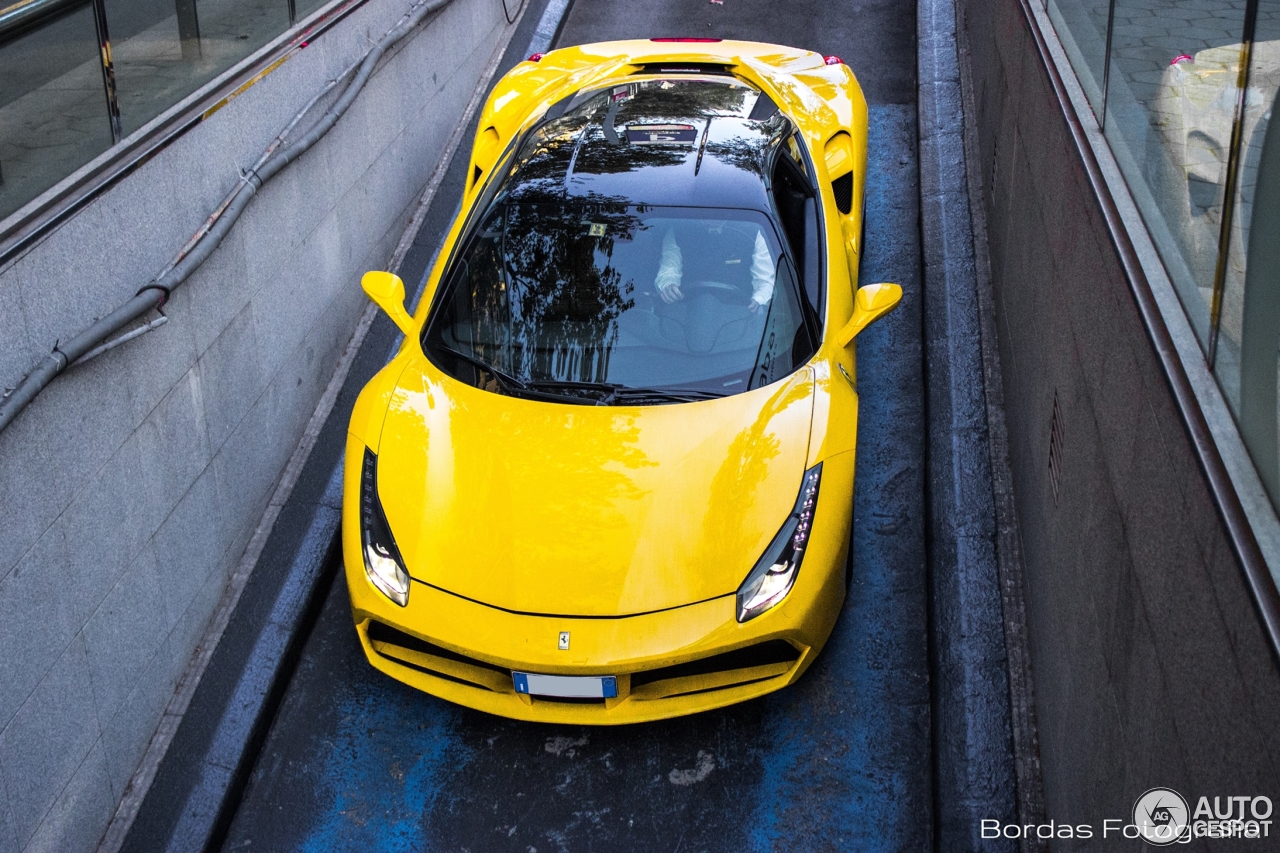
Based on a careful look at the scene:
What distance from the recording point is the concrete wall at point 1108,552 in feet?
7.09

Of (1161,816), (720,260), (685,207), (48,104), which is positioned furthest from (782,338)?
(48,104)

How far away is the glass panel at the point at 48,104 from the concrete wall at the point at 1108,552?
329cm

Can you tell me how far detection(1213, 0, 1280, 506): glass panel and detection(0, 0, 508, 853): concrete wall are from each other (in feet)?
10.6

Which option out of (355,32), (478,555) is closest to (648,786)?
(478,555)

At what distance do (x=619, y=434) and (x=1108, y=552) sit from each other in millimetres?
1843

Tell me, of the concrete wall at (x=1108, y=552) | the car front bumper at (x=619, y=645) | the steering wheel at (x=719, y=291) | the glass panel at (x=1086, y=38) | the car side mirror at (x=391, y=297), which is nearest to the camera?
the concrete wall at (x=1108, y=552)

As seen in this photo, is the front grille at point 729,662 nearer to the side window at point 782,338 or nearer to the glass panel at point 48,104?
the side window at point 782,338

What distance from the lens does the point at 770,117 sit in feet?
19.3

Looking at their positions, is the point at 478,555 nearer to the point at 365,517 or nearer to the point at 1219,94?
the point at 365,517

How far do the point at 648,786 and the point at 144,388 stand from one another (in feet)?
7.66

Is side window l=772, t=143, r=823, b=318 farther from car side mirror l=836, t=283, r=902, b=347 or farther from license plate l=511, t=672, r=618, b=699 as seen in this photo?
license plate l=511, t=672, r=618, b=699

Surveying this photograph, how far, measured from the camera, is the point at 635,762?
437cm

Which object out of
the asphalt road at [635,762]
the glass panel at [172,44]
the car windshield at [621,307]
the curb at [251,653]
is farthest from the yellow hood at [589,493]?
the glass panel at [172,44]

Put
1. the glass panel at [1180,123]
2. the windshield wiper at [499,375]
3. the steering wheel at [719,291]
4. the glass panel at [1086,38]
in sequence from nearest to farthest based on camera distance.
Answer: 1. the glass panel at [1180,123]
2. the glass panel at [1086,38]
3. the windshield wiper at [499,375]
4. the steering wheel at [719,291]
